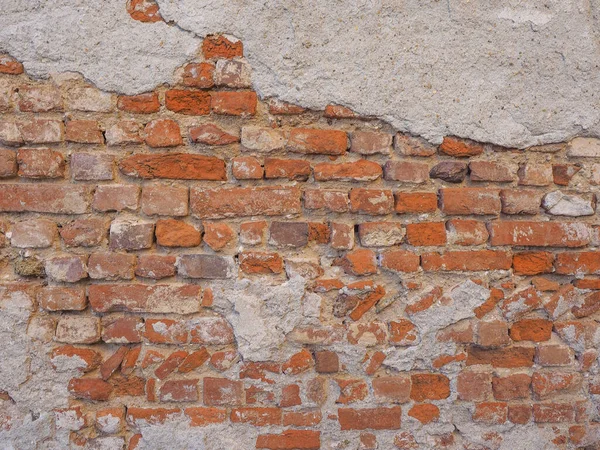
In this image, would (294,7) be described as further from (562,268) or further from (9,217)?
(562,268)

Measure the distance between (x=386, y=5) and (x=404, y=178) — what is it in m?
0.52

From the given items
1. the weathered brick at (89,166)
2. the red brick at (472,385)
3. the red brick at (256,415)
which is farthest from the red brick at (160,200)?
the red brick at (472,385)

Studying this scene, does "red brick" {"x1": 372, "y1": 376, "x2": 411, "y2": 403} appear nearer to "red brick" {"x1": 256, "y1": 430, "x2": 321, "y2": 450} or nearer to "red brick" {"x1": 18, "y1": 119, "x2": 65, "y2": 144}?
"red brick" {"x1": 256, "y1": 430, "x2": 321, "y2": 450}

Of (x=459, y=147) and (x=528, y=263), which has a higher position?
(x=459, y=147)

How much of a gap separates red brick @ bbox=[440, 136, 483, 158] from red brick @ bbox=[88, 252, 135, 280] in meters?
0.99

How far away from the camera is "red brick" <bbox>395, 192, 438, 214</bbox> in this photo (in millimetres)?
1474

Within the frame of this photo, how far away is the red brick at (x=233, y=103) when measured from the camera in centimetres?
143

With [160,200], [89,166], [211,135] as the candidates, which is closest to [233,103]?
[211,135]

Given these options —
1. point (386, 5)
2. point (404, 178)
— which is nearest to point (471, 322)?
point (404, 178)

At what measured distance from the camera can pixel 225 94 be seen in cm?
143

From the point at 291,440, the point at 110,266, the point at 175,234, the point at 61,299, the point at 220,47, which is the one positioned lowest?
the point at 291,440

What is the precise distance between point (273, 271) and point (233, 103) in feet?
1.66

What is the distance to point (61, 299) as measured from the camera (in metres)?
1.42

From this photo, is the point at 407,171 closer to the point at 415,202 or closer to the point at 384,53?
the point at 415,202
